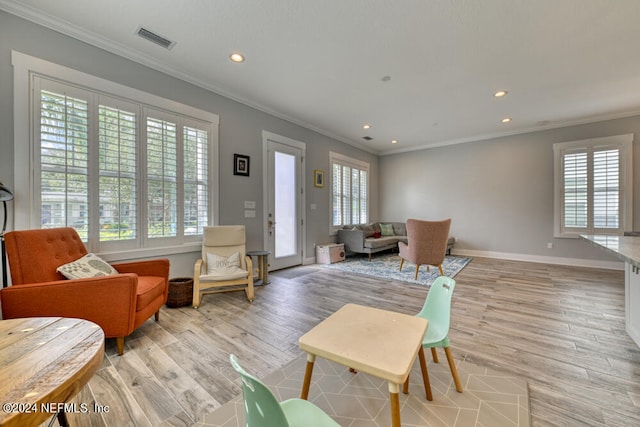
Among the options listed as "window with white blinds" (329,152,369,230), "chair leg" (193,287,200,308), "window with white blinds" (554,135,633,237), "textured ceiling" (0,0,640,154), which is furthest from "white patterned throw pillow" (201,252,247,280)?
"window with white blinds" (554,135,633,237)

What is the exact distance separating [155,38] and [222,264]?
8.39 feet

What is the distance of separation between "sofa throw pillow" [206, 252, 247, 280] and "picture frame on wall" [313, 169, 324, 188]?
250cm

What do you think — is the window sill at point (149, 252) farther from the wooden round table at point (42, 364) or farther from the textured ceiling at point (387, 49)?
the textured ceiling at point (387, 49)

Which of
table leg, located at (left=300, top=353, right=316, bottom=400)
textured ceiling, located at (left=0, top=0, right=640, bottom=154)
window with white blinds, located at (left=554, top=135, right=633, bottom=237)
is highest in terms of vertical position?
textured ceiling, located at (left=0, top=0, right=640, bottom=154)

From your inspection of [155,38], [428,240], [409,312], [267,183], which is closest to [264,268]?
[267,183]

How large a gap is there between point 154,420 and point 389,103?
450 centimetres

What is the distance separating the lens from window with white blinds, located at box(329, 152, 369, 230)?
19.3 ft

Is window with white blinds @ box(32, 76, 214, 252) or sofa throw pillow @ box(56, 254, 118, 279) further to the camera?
window with white blinds @ box(32, 76, 214, 252)

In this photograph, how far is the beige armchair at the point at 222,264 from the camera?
2906mm

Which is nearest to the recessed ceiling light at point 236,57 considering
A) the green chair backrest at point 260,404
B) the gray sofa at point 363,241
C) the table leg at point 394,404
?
the green chair backrest at point 260,404

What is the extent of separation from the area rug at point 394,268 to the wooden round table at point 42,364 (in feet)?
12.4

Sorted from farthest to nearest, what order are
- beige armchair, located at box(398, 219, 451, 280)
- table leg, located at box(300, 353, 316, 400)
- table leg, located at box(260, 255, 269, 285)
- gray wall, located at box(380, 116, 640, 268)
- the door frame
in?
gray wall, located at box(380, 116, 640, 268) < the door frame < beige armchair, located at box(398, 219, 451, 280) < table leg, located at box(260, 255, 269, 285) < table leg, located at box(300, 353, 316, 400)

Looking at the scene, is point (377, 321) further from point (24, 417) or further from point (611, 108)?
point (611, 108)

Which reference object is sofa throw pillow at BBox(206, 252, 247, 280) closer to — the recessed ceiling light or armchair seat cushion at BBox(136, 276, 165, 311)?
armchair seat cushion at BBox(136, 276, 165, 311)
